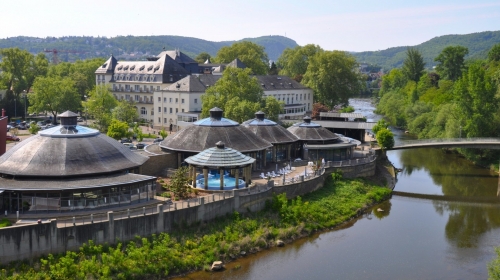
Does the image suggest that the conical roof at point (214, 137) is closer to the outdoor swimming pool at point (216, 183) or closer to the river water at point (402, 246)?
the outdoor swimming pool at point (216, 183)

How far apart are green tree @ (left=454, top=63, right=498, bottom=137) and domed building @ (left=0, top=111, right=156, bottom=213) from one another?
144 feet

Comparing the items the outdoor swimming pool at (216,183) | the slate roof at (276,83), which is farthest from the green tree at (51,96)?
the outdoor swimming pool at (216,183)

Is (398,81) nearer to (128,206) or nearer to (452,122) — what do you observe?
(452,122)

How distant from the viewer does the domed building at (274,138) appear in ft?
181

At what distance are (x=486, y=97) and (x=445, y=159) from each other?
36.5ft

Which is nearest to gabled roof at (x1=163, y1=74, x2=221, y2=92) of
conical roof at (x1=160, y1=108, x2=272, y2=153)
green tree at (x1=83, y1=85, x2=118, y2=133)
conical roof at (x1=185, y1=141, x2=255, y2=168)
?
green tree at (x1=83, y1=85, x2=118, y2=133)

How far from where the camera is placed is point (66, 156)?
36.3 meters

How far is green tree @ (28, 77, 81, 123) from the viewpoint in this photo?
87.6 m

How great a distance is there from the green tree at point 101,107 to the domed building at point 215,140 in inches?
1039

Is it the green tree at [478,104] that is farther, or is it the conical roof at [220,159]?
the green tree at [478,104]

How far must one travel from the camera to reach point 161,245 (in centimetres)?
3300

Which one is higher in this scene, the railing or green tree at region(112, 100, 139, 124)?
green tree at region(112, 100, 139, 124)

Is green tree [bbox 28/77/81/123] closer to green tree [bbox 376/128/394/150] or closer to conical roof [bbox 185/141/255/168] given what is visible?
green tree [bbox 376/128/394/150]

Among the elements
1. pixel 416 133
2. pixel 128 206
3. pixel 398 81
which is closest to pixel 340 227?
pixel 128 206
